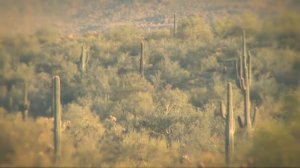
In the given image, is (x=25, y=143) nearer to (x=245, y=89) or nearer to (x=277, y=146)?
(x=277, y=146)

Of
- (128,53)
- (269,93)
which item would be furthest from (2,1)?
(128,53)

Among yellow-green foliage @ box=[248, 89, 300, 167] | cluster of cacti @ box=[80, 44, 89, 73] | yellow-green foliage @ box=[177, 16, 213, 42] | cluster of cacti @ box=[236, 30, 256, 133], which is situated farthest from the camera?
yellow-green foliage @ box=[177, 16, 213, 42]

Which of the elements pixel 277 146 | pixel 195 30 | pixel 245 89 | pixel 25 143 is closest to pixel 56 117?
pixel 25 143

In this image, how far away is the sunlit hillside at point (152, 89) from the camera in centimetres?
1836

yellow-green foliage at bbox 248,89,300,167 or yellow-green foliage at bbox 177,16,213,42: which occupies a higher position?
yellow-green foliage at bbox 177,16,213,42

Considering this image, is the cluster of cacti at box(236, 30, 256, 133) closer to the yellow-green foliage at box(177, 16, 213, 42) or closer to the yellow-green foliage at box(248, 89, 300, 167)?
the yellow-green foliage at box(248, 89, 300, 167)

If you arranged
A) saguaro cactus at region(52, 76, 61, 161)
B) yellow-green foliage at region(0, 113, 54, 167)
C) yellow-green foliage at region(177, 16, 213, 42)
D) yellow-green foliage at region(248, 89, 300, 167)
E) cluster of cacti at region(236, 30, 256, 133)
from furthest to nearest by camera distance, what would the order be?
yellow-green foliage at region(177, 16, 213, 42) → cluster of cacti at region(236, 30, 256, 133) → saguaro cactus at region(52, 76, 61, 161) → yellow-green foliage at region(0, 113, 54, 167) → yellow-green foliage at region(248, 89, 300, 167)

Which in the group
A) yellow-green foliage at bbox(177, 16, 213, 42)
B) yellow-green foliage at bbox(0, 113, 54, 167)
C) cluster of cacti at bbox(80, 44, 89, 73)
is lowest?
yellow-green foliage at bbox(0, 113, 54, 167)

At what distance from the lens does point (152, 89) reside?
1399 inches

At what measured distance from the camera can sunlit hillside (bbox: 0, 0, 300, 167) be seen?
1836 cm

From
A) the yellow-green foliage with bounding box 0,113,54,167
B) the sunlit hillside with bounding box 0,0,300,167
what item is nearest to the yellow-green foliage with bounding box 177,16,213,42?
the sunlit hillside with bounding box 0,0,300,167

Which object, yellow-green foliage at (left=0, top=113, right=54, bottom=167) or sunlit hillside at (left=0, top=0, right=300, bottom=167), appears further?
sunlit hillside at (left=0, top=0, right=300, bottom=167)

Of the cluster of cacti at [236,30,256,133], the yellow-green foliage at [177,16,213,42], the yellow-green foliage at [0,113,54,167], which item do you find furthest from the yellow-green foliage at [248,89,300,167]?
the yellow-green foliage at [177,16,213,42]

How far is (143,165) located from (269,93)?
1213 centimetres
